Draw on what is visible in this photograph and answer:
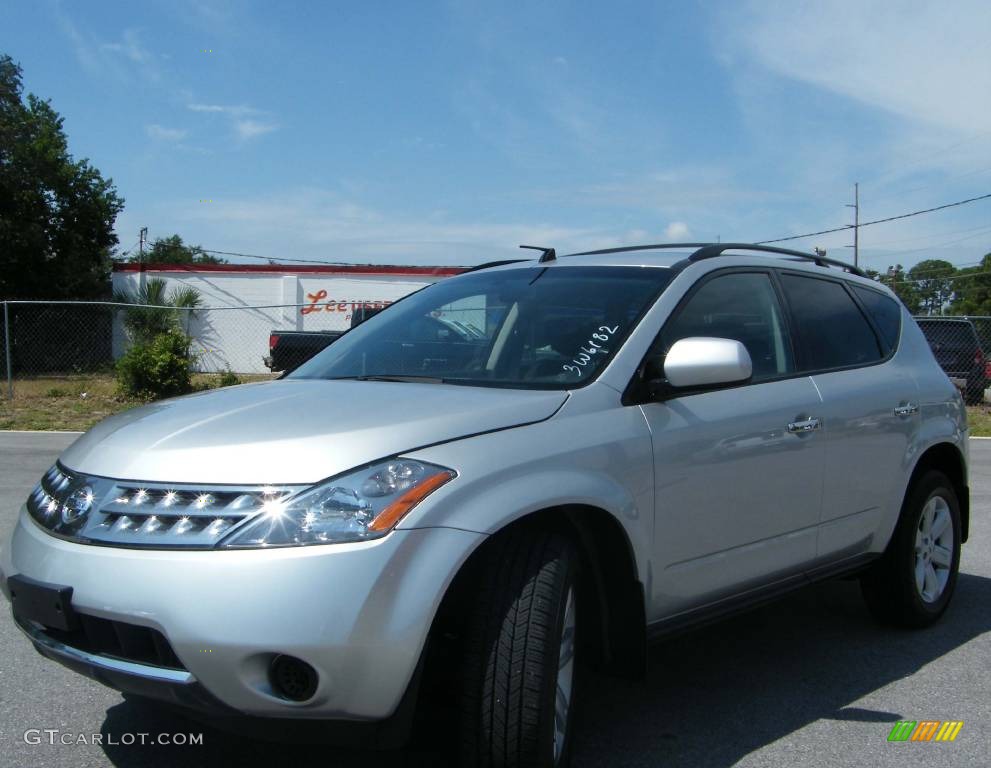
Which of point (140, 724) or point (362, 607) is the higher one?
point (362, 607)

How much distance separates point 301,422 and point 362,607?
0.66m

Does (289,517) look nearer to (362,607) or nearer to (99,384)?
(362,607)

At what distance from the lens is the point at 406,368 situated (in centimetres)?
371

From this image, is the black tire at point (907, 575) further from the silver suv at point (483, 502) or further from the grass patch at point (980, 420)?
the grass patch at point (980, 420)

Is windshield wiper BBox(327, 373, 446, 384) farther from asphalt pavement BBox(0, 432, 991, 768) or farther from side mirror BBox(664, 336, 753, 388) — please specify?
asphalt pavement BBox(0, 432, 991, 768)

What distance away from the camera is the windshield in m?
3.44

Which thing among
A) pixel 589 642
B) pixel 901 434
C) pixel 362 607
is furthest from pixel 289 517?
pixel 901 434

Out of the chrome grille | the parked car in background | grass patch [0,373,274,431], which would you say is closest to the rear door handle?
the chrome grille

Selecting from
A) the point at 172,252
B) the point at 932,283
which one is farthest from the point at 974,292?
the point at 172,252

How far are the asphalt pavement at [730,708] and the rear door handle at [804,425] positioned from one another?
3.50ft

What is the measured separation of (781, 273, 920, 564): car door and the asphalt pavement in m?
0.55

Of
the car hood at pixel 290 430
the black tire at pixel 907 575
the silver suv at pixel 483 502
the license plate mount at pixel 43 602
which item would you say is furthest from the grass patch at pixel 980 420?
the license plate mount at pixel 43 602

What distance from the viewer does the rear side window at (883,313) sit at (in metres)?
4.79

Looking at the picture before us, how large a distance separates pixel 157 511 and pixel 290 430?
0.42 meters
